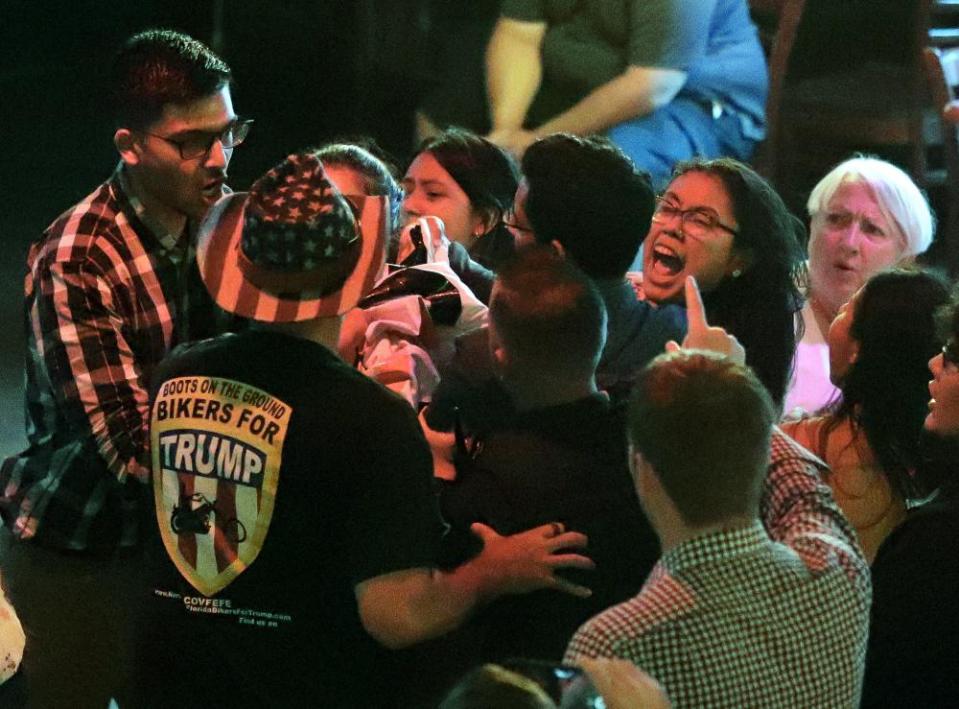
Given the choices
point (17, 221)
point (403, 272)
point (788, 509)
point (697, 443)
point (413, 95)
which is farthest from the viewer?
point (17, 221)

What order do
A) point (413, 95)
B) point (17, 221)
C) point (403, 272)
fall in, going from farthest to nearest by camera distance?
point (17, 221) < point (413, 95) < point (403, 272)

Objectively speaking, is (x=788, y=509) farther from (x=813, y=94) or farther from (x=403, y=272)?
(x=813, y=94)

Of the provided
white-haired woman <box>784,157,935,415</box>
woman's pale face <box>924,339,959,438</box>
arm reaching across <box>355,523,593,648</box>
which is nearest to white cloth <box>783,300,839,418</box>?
white-haired woman <box>784,157,935,415</box>

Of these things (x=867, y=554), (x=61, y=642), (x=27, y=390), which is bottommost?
(x=61, y=642)

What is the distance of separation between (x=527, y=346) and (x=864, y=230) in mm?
1744

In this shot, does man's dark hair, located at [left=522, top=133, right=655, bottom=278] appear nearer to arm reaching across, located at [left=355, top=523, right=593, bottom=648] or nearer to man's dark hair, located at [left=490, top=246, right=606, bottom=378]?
man's dark hair, located at [left=490, top=246, right=606, bottom=378]

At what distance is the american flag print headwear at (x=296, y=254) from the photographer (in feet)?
6.20

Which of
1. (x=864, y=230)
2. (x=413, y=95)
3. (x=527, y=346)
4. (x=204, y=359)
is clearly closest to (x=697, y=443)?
(x=527, y=346)

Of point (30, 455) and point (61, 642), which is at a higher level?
point (30, 455)

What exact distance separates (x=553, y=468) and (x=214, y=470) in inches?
17.5

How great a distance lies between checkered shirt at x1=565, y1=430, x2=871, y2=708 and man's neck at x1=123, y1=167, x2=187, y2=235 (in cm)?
104

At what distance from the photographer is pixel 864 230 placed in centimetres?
Answer: 353

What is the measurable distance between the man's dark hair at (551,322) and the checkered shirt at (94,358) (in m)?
0.56

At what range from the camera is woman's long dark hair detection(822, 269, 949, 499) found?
2406 mm
